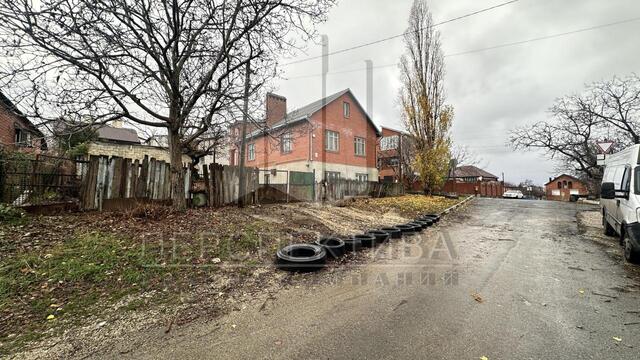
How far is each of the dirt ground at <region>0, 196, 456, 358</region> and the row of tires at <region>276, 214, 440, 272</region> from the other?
21 centimetres

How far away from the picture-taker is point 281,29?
23.7 feet

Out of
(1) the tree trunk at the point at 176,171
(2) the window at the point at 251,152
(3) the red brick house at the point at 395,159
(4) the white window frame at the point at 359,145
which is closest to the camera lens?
(1) the tree trunk at the point at 176,171

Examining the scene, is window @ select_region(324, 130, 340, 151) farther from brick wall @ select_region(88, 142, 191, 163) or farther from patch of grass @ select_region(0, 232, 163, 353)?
patch of grass @ select_region(0, 232, 163, 353)

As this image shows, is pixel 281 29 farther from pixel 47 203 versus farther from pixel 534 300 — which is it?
pixel 534 300

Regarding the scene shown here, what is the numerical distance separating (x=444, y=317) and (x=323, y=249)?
2.66 m

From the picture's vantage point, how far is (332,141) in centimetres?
2231

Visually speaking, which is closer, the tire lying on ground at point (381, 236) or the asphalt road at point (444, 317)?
the asphalt road at point (444, 317)

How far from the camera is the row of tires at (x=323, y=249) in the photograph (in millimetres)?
4758

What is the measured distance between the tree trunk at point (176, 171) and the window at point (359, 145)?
1818 cm

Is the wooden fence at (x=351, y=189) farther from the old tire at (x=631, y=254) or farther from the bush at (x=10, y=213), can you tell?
the old tire at (x=631, y=254)

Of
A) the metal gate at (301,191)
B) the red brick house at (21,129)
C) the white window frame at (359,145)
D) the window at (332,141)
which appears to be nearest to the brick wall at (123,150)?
the red brick house at (21,129)

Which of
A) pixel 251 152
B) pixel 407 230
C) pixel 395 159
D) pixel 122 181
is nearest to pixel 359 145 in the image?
pixel 395 159

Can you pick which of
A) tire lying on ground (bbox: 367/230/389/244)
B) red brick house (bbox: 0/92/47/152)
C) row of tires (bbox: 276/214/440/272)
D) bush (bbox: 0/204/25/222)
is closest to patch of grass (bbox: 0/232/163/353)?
bush (bbox: 0/204/25/222)

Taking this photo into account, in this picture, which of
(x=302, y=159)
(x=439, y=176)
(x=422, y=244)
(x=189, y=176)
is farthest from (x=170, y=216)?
(x=439, y=176)
